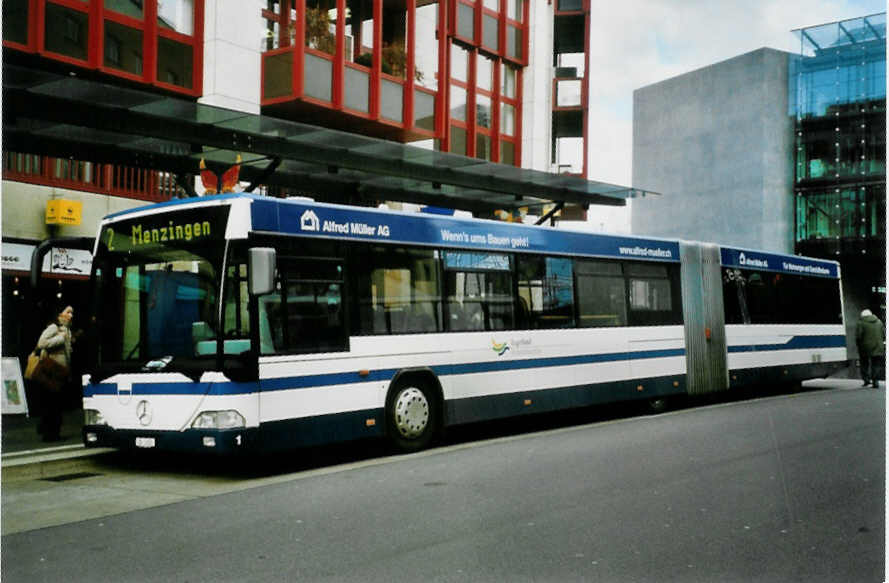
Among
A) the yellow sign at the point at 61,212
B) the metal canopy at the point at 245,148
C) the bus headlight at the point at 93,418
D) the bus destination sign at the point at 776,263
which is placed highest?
the metal canopy at the point at 245,148

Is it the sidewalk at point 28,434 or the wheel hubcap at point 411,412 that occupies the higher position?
the wheel hubcap at point 411,412

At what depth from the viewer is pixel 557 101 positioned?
3588cm

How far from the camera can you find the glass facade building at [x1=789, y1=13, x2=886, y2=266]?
1198 centimetres

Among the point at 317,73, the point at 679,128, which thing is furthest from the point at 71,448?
the point at 679,128

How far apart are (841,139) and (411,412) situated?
37.6 feet

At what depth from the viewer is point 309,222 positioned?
34.1 feet

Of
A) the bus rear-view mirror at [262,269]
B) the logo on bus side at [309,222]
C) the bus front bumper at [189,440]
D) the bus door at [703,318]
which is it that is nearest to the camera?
the bus rear-view mirror at [262,269]

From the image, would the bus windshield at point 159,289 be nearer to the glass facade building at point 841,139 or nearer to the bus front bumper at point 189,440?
the bus front bumper at point 189,440

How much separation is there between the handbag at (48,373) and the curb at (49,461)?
3.11 ft

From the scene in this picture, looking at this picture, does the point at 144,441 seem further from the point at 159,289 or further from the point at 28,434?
the point at 28,434

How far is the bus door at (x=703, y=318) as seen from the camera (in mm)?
17000

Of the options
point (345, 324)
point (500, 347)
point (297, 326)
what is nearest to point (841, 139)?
point (500, 347)

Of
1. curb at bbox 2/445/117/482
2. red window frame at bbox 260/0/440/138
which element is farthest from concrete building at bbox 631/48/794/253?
curb at bbox 2/445/117/482

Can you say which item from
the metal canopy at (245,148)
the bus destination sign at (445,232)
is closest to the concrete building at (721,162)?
the metal canopy at (245,148)
